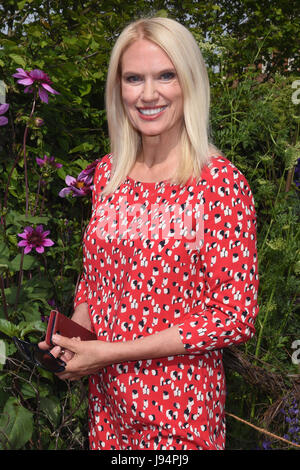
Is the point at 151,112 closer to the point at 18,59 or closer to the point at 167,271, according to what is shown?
the point at 167,271

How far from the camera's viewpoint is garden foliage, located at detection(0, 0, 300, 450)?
2.10 meters

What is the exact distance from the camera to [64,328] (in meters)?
1.72

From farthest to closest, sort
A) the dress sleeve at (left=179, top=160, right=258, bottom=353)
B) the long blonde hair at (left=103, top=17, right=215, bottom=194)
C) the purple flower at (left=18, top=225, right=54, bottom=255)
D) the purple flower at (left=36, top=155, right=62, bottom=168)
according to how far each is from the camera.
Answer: the purple flower at (left=36, top=155, right=62, bottom=168) < the purple flower at (left=18, top=225, right=54, bottom=255) < the long blonde hair at (left=103, top=17, right=215, bottom=194) < the dress sleeve at (left=179, top=160, right=258, bottom=353)

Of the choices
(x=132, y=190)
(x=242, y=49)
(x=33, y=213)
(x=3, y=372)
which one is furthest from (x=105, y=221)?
(x=242, y=49)

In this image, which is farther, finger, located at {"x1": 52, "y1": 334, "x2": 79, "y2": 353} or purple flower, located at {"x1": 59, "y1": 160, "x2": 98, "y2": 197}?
purple flower, located at {"x1": 59, "y1": 160, "x2": 98, "y2": 197}

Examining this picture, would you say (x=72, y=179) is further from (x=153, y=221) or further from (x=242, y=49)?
(x=242, y=49)

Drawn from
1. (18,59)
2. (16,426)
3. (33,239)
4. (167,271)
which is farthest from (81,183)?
(16,426)

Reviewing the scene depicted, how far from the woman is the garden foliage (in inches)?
11.2

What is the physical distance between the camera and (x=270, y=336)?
9.22 ft

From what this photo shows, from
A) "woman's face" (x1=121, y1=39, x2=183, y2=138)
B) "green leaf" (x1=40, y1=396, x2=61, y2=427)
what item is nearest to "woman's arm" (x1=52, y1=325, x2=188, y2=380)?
"green leaf" (x1=40, y1=396, x2=61, y2=427)

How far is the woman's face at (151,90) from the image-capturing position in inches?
70.6

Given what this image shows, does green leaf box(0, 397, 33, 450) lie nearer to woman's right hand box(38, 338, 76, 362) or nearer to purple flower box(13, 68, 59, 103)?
woman's right hand box(38, 338, 76, 362)

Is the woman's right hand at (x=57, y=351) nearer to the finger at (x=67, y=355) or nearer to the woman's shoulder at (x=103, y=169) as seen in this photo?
the finger at (x=67, y=355)

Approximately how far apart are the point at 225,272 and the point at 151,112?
617 mm
